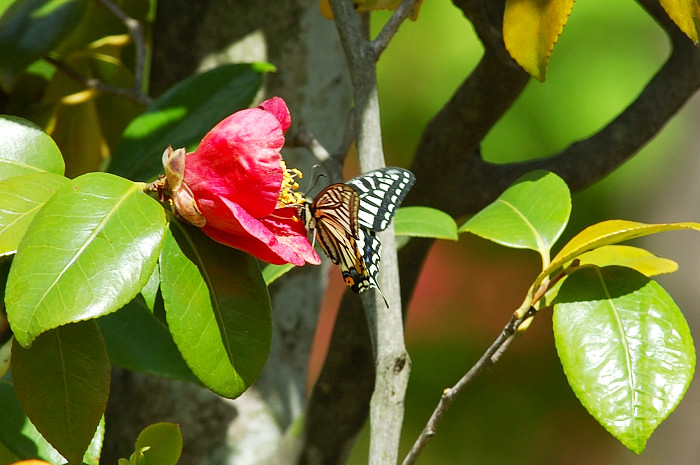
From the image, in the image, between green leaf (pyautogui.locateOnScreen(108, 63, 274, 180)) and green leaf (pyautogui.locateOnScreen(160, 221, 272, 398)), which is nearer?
green leaf (pyautogui.locateOnScreen(160, 221, 272, 398))

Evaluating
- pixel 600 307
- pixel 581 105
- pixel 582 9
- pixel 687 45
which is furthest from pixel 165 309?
pixel 582 9

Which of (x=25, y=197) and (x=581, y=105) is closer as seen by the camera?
(x=25, y=197)

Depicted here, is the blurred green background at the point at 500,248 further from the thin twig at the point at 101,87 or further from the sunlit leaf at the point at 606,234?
the sunlit leaf at the point at 606,234

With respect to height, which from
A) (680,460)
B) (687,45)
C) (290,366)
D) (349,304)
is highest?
(687,45)

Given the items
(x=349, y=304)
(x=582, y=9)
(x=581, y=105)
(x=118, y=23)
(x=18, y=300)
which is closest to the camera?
(x=18, y=300)

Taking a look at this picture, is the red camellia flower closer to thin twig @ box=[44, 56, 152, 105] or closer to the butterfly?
the butterfly

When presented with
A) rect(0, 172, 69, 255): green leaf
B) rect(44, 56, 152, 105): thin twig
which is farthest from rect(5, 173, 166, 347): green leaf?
rect(44, 56, 152, 105): thin twig

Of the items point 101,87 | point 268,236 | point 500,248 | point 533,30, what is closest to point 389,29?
point 533,30

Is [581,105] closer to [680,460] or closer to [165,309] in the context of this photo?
[680,460]
